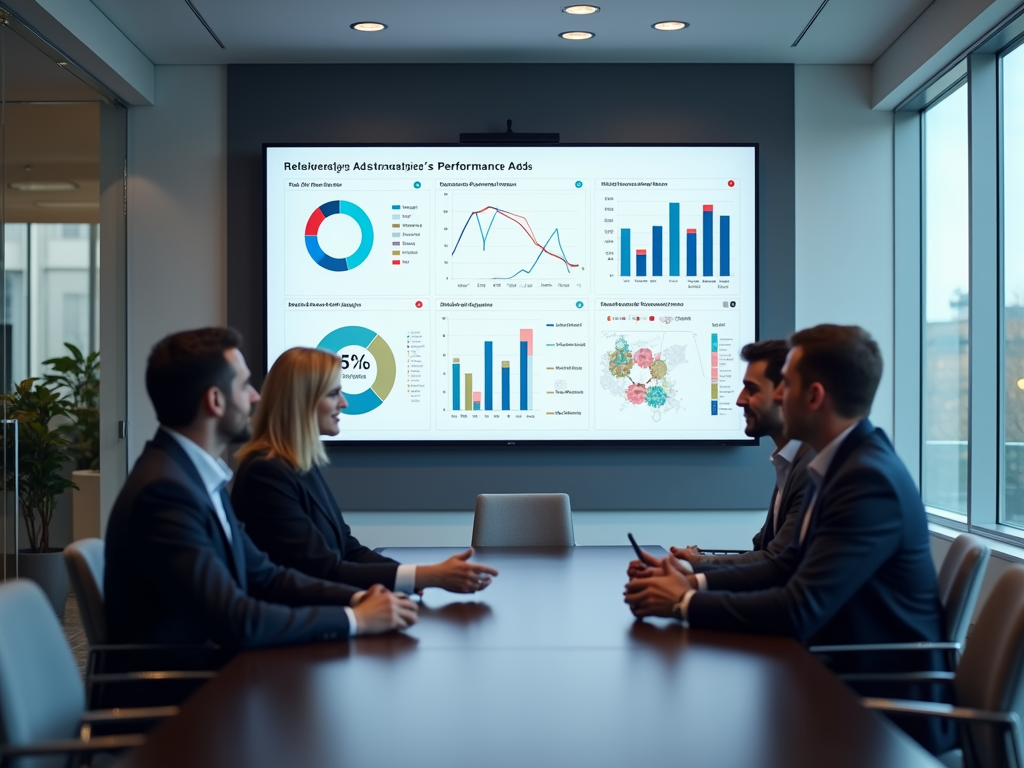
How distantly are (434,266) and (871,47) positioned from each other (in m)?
2.69

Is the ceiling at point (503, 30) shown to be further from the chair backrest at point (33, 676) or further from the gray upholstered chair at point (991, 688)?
the chair backrest at point (33, 676)

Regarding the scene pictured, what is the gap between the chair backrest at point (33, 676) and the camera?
2004 millimetres

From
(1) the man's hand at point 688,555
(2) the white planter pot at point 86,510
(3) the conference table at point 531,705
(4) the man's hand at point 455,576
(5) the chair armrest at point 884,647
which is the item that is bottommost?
(2) the white planter pot at point 86,510

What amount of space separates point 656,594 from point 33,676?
1.44 meters

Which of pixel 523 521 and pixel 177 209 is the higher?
pixel 177 209

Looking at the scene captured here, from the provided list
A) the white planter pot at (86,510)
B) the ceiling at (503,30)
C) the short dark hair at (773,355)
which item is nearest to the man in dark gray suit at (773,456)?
the short dark hair at (773,355)

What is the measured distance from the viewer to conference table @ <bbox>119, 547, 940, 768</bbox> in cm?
167

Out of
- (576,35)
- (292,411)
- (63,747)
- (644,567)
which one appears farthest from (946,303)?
(63,747)

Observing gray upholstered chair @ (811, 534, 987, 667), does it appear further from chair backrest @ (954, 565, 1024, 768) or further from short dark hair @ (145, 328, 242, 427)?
short dark hair @ (145, 328, 242, 427)

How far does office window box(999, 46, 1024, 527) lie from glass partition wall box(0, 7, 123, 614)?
454 centimetres

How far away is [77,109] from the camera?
567 centimetres

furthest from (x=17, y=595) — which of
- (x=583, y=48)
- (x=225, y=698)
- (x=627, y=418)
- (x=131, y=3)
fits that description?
(x=583, y=48)

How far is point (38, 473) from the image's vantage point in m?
5.54

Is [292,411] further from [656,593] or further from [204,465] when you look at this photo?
[656,593]
